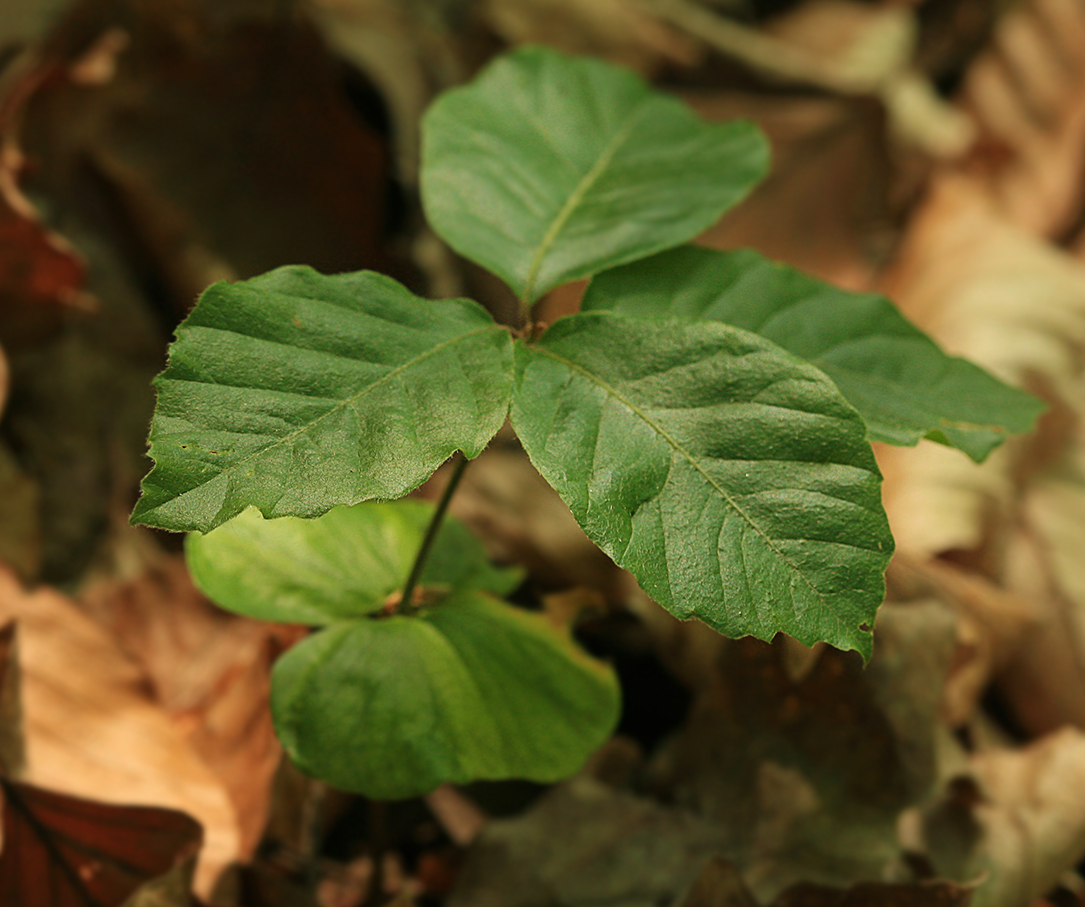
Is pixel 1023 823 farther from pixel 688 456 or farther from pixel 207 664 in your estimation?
pixel 207 664

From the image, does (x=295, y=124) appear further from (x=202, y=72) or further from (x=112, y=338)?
(x=112, y=338)

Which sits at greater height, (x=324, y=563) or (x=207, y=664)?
(x=324, y=563)

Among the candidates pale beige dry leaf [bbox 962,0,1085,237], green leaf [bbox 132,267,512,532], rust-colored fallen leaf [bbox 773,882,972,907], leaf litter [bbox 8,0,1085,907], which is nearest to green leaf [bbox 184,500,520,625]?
leaf litter [bbox 8,0,1085,907]

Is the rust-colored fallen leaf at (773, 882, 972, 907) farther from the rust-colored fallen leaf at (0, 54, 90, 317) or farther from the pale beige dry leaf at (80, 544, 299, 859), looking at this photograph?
the rust-colored fallen leaf at (0, 54, 90, 317)

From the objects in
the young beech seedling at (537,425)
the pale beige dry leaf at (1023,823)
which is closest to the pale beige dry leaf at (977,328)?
the pale beige dry leaf at (1023,823)

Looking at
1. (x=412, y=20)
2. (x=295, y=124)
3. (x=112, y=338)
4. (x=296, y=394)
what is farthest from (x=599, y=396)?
(x=412, y=20)

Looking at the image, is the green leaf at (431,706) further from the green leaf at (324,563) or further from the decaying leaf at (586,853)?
the decaying leaf at (586,853)

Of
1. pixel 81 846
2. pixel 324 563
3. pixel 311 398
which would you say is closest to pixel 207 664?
pixel 81 846
